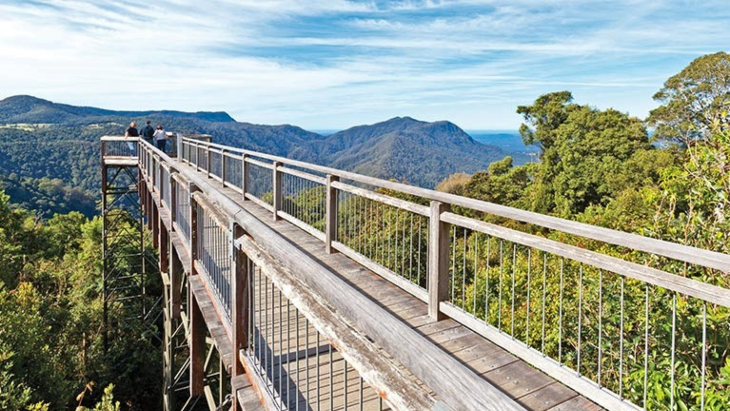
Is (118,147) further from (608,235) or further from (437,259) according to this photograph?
(608,235)

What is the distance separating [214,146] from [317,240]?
24.0 feet

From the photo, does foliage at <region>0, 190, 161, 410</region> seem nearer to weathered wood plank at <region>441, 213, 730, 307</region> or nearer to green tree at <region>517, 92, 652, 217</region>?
weathered wood plank at <region>441, 213, 730, 307</region>

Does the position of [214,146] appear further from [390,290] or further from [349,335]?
[349,335]

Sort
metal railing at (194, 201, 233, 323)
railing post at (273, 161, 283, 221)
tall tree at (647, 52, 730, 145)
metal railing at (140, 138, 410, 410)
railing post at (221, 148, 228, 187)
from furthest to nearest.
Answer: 1. tall tree at (647, 52, 730, 145)
2. railing post at (221, 148, 228, 187)
3. railing post at (273, 161, 283, 221)
4. metal railing at (194, 201, 233, 323)
5. metal railing at (140, 138, 410, 410)

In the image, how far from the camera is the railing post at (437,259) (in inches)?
166

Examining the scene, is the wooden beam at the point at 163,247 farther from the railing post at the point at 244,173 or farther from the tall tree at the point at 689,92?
the tall tree at the point at 689,92

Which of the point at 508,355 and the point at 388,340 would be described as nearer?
the point at 388,340

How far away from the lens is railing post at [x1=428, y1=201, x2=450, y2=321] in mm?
4227

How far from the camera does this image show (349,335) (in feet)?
4.75

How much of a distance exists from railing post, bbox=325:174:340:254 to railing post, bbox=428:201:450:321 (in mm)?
2346

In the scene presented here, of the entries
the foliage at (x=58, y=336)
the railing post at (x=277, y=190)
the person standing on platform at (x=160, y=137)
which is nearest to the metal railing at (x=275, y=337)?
the railing post at (x=277, y=190)

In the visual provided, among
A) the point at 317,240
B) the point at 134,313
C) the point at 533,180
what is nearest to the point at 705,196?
the point at 317,240

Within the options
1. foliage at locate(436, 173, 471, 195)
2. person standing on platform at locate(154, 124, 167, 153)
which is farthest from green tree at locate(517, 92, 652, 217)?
person standing on platform at locate(154, 124, 167, 153)

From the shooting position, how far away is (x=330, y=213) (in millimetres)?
6520
